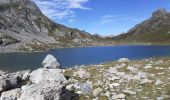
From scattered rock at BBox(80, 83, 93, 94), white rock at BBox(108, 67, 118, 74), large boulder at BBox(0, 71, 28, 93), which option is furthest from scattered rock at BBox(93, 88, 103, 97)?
white rock at BBox(108, 67, 118, 74)

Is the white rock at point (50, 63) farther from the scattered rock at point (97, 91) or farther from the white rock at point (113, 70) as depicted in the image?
the scattered rock at point (97, 91)

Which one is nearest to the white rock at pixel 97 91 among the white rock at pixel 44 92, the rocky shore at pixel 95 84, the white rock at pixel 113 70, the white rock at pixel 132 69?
the rocky shore at pixel 95 84

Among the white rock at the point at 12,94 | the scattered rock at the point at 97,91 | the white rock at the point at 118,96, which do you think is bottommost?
the white rock at the point at 118,96

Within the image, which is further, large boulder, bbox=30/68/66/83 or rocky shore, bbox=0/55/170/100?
large boulder, bbox=30/68/66/83

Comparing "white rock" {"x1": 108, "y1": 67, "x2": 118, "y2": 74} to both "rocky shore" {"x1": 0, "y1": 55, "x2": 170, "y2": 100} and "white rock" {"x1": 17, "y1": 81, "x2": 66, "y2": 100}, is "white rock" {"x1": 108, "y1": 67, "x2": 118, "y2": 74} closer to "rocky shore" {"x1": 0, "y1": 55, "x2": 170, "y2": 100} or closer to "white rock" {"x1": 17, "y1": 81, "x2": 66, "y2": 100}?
"rocky shore" {"x1": 0, "y1": 55, "x2": 170, "y2": 100}

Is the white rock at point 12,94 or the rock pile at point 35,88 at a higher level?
the rock pile at point 35,88

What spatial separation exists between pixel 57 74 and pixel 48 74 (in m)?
1.15

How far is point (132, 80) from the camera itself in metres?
28.8

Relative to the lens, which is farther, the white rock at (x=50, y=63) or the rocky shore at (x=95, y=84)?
the white rock at (x=50, y=63)

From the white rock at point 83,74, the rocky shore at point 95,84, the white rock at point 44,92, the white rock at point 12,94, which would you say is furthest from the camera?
the white rock at point 83,74

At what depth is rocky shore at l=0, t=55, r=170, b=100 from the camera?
20.8 metres

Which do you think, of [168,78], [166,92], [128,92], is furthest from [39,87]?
[168,78]

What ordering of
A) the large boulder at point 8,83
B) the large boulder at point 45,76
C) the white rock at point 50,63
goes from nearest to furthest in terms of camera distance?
the large boulder at point 8,83 → the large boulder at point 45,76 → the white rock at point 50,63

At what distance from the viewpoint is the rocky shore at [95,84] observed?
2080 centimetres
